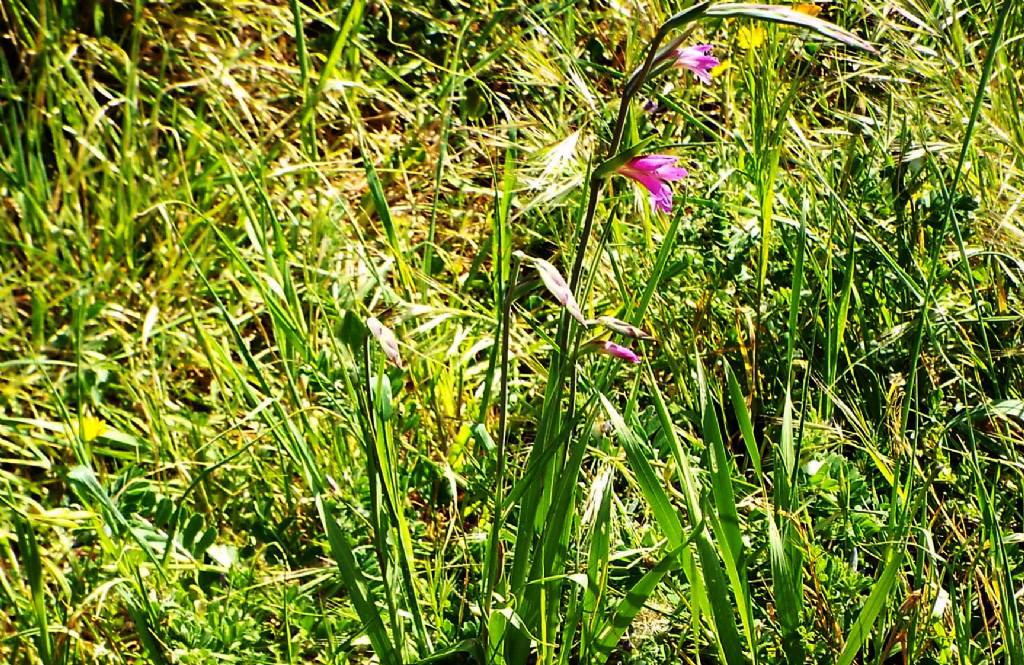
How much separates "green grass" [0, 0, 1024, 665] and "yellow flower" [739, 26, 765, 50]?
5 cm

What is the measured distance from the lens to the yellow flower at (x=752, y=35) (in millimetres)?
2383

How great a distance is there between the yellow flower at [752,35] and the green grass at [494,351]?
51mm

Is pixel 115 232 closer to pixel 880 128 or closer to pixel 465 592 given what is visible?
pixel 465 592

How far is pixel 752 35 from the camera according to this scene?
7.88 ft

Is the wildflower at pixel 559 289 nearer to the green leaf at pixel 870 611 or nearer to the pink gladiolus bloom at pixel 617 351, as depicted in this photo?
the pink gladiolus bloom at pixel 617 351

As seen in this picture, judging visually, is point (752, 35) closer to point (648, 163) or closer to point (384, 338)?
point (648, 163)

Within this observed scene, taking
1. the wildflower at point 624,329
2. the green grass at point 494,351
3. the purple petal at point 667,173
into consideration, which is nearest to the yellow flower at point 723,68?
the green grass at point 494,351

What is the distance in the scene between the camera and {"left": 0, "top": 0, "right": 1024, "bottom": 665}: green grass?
1389 mm

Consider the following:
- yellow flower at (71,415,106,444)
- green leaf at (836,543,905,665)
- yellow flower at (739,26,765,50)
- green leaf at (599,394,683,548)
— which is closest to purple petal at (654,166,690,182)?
green leaf at (599,394,683,548)

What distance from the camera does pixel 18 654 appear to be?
1.54 meters

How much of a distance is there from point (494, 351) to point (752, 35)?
1.32 meters

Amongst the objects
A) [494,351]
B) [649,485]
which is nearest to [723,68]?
[494,351]

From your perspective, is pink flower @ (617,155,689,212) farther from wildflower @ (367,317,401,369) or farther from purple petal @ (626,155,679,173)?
wildflower @ (367,317,401,369)

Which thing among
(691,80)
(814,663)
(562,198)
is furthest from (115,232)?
(814,663)
